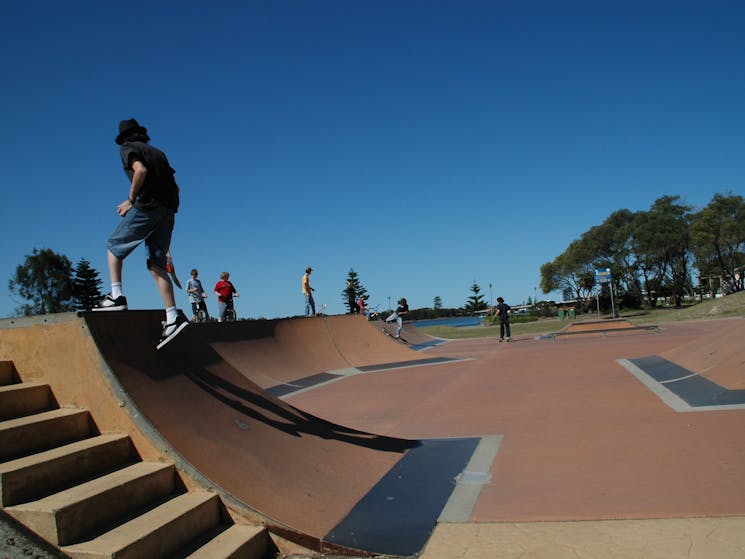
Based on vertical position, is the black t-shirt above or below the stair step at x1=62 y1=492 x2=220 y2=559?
above

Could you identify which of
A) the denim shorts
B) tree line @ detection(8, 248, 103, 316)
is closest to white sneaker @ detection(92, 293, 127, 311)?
the denim shorts

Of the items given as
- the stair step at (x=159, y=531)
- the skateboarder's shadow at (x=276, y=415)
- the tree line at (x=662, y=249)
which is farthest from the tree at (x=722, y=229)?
the stair step at (x=159, y=531)

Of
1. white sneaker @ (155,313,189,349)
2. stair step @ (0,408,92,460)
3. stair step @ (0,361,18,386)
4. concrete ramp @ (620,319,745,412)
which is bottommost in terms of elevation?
concrete ramp @ (620,319,745,412)

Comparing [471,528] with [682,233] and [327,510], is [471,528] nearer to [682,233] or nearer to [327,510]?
[327,510]

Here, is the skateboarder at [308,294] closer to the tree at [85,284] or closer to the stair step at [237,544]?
the stair step at [237,544]

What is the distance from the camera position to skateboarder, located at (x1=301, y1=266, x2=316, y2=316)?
15219 mm

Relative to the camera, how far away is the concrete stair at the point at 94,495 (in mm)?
2391

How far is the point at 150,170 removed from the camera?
12.9 feet

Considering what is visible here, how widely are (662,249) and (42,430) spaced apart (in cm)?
4899

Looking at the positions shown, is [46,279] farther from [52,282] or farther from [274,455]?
[274,455]

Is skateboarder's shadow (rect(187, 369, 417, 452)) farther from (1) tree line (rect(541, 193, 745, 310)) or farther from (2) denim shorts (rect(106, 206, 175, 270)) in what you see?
(1) tree line (rect(541, 193, 745, 310))

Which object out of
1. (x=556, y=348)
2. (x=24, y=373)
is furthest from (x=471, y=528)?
(x=556, y=348)

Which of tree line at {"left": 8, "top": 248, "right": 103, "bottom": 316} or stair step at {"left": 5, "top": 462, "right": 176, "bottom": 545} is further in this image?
tree line at {"left": 8, "top": 248, "right": 103, "bottom": 316}

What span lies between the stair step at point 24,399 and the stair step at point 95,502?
28.1 inches
